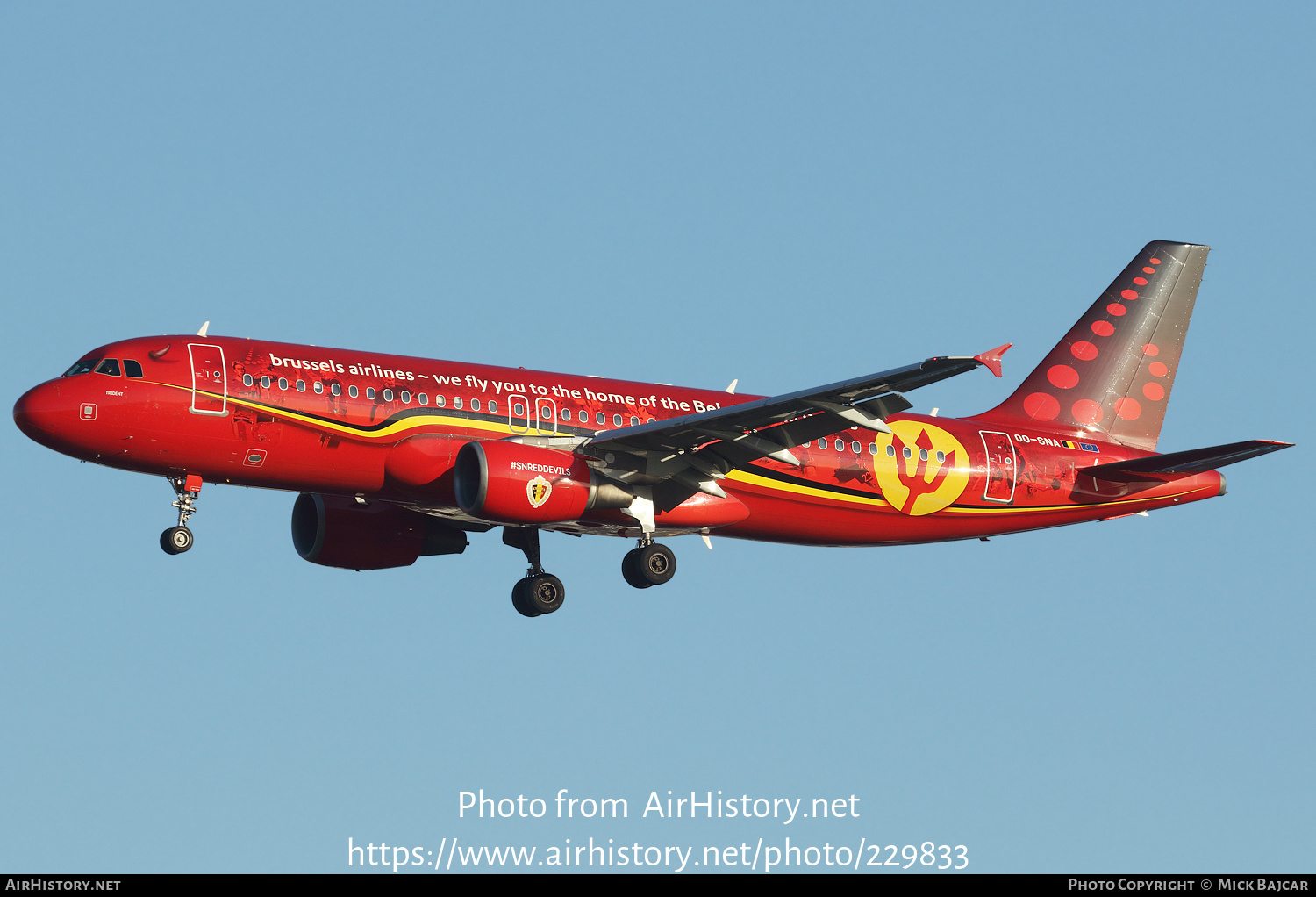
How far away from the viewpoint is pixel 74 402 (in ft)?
117

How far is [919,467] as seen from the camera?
42938 millimetres

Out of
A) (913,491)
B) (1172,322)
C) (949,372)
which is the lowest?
(949,372)

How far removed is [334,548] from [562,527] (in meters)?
6.49

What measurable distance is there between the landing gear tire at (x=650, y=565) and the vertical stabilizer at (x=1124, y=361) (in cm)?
1090

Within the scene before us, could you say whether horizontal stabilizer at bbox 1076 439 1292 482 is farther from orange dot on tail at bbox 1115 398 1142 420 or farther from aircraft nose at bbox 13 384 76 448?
aircraft nose at bbox 13 384 76 448

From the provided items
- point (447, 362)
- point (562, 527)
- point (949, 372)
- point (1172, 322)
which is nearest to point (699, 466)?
point (562, 527)

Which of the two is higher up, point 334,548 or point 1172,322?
point 1172,322

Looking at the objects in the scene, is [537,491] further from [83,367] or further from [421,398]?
[83,367]

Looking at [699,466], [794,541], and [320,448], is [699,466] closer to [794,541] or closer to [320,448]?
[794,541]

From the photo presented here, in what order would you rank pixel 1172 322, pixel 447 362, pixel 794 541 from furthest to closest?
pixel 1172 322
pixel 794 541
pixel 447 362

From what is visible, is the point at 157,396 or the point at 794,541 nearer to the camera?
the point at 157,396

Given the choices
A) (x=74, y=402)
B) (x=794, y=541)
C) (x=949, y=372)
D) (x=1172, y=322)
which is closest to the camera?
(x=949, y=372)

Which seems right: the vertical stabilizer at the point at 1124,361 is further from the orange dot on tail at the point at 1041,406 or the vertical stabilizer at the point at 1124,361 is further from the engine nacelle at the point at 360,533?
the engine nacelle at the point at 360,533

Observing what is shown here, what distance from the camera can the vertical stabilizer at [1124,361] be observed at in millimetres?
46531
